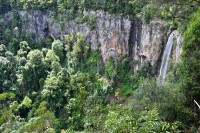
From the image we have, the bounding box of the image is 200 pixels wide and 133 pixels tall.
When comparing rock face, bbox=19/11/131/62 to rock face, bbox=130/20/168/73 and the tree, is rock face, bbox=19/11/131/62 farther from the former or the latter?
the tree

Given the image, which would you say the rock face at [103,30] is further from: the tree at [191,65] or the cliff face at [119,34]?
the tree at [191,65]

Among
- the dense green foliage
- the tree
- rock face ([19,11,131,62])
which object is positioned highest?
the tree

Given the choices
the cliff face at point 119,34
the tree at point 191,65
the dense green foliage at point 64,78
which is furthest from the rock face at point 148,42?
the tree at point 191,65

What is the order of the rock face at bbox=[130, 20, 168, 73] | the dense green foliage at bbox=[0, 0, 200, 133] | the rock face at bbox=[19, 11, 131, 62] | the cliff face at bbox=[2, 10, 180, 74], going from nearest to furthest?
1. the rock face at bbox=[130, 20, 168, 73]
2. the cliff face at bbox=[2, 10, 180, 74]
3. the dense green foliage at bbox=[0, 0, 200, 133]
4. the rock face at bbox=[19, 11, 131, 62]

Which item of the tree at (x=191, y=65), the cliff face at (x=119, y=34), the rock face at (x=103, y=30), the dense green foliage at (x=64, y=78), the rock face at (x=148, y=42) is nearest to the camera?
the tree at (x=191, y=65)

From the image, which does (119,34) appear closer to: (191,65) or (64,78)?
(64,78)

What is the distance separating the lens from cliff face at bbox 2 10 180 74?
2805cm

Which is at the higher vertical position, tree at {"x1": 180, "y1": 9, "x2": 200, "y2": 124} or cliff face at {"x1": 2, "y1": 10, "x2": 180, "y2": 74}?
tree at {"x1": 180, "y1": 9, "x2": 200, "y2": 124}

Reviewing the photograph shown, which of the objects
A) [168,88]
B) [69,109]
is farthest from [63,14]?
[168,88]

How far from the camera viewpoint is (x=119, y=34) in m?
32.9

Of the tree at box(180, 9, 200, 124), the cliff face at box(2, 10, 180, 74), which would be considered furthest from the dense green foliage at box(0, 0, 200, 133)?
the tree at box(180, 9, 200, 124)

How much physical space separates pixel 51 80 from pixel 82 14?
8.83m

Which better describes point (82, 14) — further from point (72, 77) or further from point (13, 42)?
point (13, 42)

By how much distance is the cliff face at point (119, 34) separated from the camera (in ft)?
92.0
